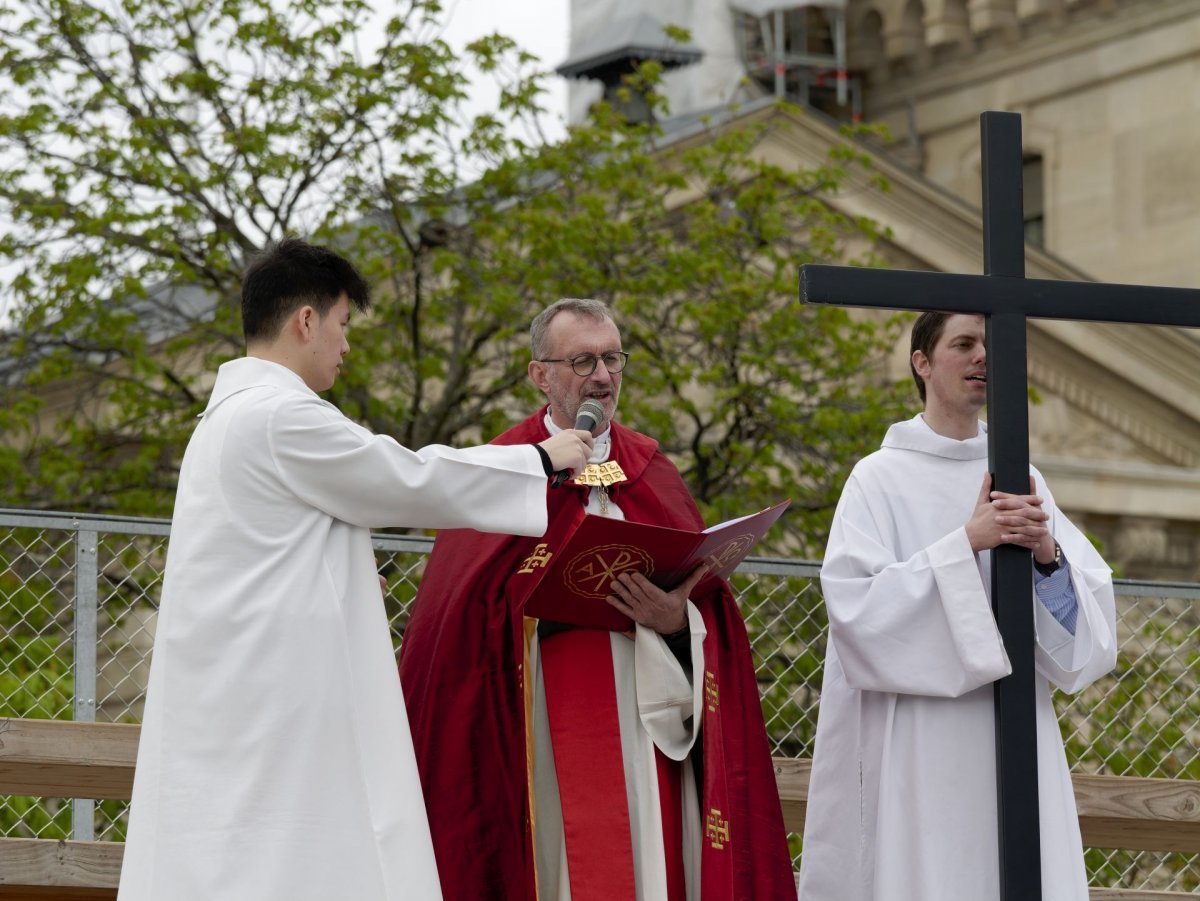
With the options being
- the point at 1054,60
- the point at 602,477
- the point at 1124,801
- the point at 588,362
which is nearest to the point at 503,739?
the point at 602,477

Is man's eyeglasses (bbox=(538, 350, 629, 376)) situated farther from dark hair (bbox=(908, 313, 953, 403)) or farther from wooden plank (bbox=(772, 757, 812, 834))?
wooden plank (bbox=(772, 757, 812, 834))

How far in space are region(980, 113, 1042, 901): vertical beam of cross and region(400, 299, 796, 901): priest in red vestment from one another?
0.85 metres

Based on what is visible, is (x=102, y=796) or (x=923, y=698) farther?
(x=102, y=796)

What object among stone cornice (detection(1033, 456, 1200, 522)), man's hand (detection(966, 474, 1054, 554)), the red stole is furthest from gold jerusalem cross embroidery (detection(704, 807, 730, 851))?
stone cornice (detection(1033, 456, 1200, 522))

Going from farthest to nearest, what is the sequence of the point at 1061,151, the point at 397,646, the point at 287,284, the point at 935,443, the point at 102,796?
the point at 1061,151 → the point at 397,646 → the point at 102,796 → the point at 935,443 → the point at 287,284

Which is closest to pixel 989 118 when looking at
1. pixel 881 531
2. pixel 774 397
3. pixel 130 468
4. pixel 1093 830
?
pixel 881 531

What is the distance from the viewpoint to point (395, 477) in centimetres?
505

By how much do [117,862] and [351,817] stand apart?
166 centimetres

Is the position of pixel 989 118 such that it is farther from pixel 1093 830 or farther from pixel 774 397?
pixel 774 397

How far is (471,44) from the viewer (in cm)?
1334

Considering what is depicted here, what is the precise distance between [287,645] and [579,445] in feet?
2.96

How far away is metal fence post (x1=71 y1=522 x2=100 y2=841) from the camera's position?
629 centimetres

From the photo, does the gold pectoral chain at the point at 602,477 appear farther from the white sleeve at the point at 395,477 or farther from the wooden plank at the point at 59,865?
the wooden plank at the point at 59,865

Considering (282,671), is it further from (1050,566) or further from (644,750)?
(1050,566)
